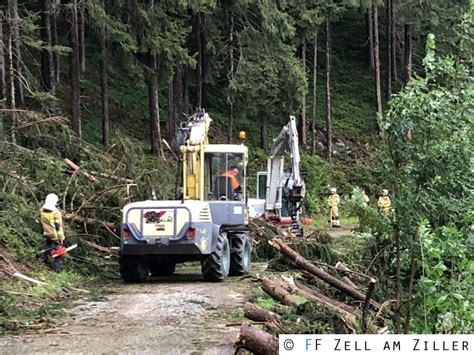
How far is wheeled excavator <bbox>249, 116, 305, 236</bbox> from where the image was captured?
888 inches

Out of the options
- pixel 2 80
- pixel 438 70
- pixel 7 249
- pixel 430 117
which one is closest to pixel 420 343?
pixel 430 117

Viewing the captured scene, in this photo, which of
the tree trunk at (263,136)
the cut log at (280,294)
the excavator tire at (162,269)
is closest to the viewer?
the cut log at (280,294)

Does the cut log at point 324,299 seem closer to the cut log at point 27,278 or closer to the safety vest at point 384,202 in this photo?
the safety vest at point 384,202

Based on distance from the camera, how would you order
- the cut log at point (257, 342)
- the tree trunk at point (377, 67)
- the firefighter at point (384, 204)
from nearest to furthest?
1. the cut log at point (257, 342)
2. the firefighter at point (384, 204)
3. the tree trunk at point (377, 67)

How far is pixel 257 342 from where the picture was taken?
672 centimetres

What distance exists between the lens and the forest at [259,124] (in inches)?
292

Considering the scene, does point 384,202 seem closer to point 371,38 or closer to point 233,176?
point 233,176

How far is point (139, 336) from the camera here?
8641mm

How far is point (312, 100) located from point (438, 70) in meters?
30.1

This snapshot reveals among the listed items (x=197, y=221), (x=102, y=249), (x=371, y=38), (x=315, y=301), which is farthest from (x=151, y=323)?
(x=371, y=38)

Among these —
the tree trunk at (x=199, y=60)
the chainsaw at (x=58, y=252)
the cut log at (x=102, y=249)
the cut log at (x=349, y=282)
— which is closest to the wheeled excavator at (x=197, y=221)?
the cut log at (x=102, y=249)

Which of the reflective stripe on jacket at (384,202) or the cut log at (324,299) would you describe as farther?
the cut log at (324,299)

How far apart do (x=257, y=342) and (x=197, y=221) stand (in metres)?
6.25

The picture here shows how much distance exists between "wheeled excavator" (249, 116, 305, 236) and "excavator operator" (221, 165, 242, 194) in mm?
7329
